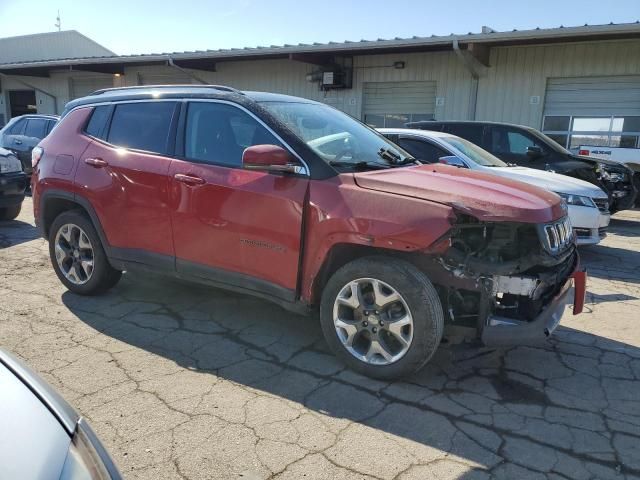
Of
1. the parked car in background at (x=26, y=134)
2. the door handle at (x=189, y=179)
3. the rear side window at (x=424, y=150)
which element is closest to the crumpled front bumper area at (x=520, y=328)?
the door handle at (x=189, y=179)

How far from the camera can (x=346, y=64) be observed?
53.9 feet

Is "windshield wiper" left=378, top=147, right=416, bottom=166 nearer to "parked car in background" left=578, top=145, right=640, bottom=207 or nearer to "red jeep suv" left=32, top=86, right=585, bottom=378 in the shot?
"red jeep suv" left=32, top=86, right=585, bottom=378

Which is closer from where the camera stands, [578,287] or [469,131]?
[578,287]

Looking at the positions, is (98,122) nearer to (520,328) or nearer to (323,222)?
(323,222)

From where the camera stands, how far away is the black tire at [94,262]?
4.60m

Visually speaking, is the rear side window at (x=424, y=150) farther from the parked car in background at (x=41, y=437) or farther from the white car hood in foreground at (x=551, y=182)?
the parked car in background at (x=41, y=437)

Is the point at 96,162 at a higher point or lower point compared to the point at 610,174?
higher

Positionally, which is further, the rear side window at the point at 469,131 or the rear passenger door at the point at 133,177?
the rear side window at the point at 469,131

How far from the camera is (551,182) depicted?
6.93m

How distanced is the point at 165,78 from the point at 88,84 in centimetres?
475

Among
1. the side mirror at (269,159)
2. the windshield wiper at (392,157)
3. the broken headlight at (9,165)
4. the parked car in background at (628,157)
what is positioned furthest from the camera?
the parked car in background at (628,157)

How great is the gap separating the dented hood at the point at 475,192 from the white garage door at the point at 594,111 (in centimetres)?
1148

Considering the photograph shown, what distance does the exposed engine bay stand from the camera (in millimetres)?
3104

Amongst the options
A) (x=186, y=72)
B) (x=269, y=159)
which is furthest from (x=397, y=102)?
(x=269, y=159)
